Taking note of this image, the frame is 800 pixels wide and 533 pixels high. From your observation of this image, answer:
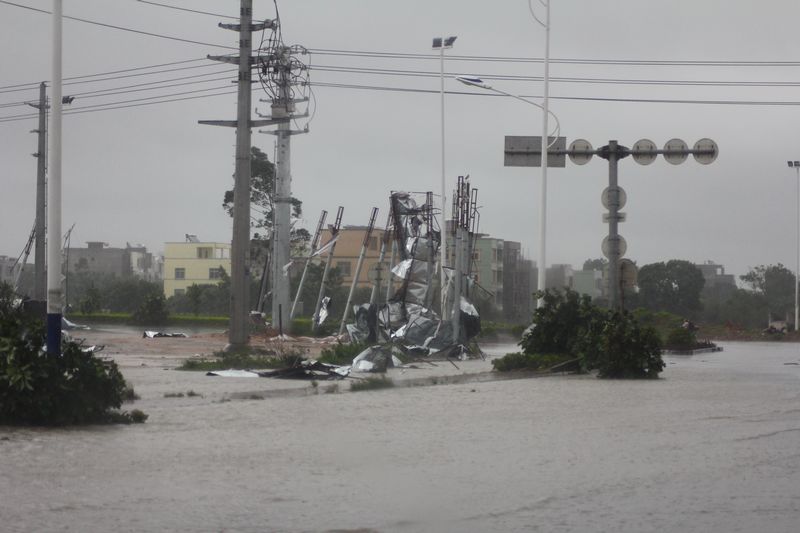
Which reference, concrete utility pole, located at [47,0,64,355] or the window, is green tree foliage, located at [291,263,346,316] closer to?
the window

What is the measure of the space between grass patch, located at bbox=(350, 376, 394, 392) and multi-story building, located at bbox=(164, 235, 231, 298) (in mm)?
96289

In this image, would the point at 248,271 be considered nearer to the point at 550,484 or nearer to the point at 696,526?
the point at 550,484

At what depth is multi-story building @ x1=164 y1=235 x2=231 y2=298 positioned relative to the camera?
383 ft

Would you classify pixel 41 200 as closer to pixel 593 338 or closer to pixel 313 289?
pixel 593 338

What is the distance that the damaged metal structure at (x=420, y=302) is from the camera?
3077cm

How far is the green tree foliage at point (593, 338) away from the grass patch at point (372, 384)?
239 inches

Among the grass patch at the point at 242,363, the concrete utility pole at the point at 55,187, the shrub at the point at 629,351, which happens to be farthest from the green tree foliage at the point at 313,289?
the concrete utility pole at the point at 55,187

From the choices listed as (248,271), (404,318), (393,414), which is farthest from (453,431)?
(404,318)

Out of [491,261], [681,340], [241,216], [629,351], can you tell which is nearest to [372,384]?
[629,351]

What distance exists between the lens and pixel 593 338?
25.6 meters

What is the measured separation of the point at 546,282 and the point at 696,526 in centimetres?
2231

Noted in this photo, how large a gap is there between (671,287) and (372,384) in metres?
55.9

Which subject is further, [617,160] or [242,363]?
[617,160]

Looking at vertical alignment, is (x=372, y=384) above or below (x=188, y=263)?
below
